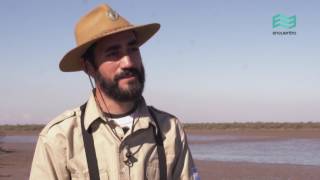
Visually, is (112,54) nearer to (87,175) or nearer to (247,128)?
(87,175)

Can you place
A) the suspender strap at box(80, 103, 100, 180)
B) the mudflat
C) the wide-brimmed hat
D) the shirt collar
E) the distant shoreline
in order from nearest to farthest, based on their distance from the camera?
the suspender strap at box(80, 103, 100, 180), the shirt collar, the wide-brimmed hat, the mudflat, the distant shoreline

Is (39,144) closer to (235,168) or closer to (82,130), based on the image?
(82,130)

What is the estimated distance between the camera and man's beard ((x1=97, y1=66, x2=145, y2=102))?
10.00 ft

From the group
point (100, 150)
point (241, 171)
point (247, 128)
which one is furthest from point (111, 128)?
point (247, 128)

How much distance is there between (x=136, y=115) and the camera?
10.1 ft

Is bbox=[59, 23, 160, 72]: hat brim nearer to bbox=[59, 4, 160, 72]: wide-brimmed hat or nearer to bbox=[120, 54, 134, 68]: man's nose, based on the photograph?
bbox=[59, 4, 160, 72]: wide-brimmed hat

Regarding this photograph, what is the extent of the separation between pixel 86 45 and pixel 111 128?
499mm

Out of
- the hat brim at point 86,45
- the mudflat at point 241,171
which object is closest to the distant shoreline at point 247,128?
the mudflat at point 241,171

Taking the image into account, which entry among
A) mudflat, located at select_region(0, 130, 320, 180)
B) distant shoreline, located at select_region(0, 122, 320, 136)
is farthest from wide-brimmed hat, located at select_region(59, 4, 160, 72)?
distant shoreline, located at select_region(0, 122, 320, 136)

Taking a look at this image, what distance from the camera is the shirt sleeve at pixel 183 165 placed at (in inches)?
122

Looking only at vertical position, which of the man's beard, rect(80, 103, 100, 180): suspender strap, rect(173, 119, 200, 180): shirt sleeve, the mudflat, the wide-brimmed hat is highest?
the wide-brimmed hat

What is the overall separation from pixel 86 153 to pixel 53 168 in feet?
0.68

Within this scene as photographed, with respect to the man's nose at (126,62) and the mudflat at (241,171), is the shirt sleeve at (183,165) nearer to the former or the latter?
the man's nose at (126,62)

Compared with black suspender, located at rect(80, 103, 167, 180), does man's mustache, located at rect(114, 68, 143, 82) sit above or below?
above
